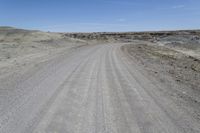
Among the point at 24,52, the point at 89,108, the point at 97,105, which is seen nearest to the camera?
the point at 89,108

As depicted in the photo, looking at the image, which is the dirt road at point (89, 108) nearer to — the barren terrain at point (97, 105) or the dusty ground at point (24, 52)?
the barren terrain at point (97, 105)

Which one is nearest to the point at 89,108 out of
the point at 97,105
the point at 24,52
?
the point at 97,105

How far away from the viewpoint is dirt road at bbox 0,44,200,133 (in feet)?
19.6

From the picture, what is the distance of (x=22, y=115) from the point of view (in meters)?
6.73

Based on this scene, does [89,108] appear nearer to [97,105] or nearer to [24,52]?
[97,105]

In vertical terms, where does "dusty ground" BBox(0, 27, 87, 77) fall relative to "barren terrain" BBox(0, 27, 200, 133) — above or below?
below

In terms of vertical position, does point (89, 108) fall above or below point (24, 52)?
above

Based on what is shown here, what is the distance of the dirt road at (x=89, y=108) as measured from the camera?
5.96 m

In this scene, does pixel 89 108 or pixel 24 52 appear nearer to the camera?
pixel 89 108

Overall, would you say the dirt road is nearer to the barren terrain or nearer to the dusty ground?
the barren terrain

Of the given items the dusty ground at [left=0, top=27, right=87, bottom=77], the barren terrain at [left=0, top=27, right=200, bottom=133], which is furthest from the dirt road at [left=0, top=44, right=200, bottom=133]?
the dusty ground at [left=0, top=27, right=87, bottom=77]

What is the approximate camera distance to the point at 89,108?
7.42 metres

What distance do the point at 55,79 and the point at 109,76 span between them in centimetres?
273

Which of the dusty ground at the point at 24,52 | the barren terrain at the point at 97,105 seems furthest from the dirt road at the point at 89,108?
the dusty ground at the point at 24,52
